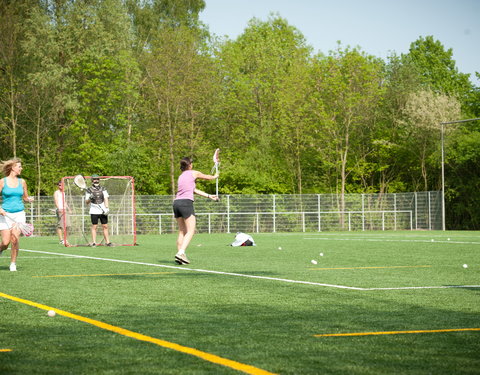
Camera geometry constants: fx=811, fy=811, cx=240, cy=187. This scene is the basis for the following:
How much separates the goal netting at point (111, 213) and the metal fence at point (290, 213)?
1176 cm

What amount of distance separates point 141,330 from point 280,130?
4769 cm

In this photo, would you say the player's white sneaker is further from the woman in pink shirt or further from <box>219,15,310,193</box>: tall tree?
<box>219,15,310,193</box>: tall tree

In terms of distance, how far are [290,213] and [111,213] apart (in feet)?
60.6

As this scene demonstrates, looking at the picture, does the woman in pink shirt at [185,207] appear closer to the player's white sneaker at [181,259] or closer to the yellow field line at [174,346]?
the player's white sneaker at [181,259]

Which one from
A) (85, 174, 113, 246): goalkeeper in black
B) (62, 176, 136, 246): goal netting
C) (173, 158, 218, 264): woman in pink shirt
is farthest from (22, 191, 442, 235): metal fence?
(173, 158, 218, 264): woman in pink shirt

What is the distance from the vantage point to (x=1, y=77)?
44125 millimetres

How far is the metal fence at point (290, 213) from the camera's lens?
44.0 meters

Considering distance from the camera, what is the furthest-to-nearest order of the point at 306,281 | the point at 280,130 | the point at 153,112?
the point at 280,130, the point at 153,112, the point at 306,281

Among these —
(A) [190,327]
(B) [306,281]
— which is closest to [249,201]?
(B) [306,281]

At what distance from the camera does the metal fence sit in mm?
44031

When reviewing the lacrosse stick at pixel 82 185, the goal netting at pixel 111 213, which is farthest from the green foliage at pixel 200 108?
the lacrosse stick at pixel 82 185

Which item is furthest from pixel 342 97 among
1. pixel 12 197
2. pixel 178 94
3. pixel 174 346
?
pixel 174 346

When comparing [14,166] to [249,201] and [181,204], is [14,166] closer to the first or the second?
[181,204]

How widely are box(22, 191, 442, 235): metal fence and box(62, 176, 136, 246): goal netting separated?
11.8 metres
